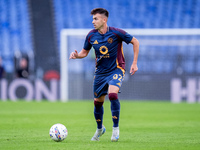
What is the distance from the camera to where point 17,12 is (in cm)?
2634

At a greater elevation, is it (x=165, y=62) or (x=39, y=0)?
(x=39, y=0)

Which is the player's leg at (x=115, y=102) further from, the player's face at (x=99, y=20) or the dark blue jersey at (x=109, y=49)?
the player's face at (x=99, y=20)

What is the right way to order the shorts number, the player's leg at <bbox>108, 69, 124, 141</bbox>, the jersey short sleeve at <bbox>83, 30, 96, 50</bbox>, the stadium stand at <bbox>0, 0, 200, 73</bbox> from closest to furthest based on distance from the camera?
the player's leg at <bbox>108, 69, 124, 141</bbox> → the shorts number → the jersey short sleeve at <bbox>83, 30, 96, 50</bbox> → the stadium stand at <bbox>0, 0, 200, 73</bbox>

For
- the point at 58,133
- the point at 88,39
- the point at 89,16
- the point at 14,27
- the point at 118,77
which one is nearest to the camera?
the point at 58,133

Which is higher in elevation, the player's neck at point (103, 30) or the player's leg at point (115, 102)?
the player's neck at point (103, 30)

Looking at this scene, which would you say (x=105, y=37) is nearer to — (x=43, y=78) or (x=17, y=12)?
(x=43, y=78)

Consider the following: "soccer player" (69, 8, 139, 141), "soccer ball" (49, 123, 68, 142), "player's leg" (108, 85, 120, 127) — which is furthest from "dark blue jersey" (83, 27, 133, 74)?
"soccer ball" (49, 123, 68, 142)

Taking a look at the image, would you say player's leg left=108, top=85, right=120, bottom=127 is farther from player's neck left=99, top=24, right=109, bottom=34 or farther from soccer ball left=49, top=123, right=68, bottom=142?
player's neck left=99, top=24, right=109, bottom=34

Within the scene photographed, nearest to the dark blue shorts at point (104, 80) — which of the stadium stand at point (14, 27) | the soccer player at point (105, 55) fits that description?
the soccer player at point (105, 55)

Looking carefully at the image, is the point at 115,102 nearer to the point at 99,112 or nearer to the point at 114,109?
the point at 114,109

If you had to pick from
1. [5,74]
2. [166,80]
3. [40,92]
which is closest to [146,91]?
[166,80]

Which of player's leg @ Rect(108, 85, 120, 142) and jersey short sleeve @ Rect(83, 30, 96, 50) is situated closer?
player's leg @ Rect(108, 85, 120, 142)

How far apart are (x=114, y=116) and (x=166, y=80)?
12106 millimetres

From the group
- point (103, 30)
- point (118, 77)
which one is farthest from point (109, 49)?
point (118, 77)
